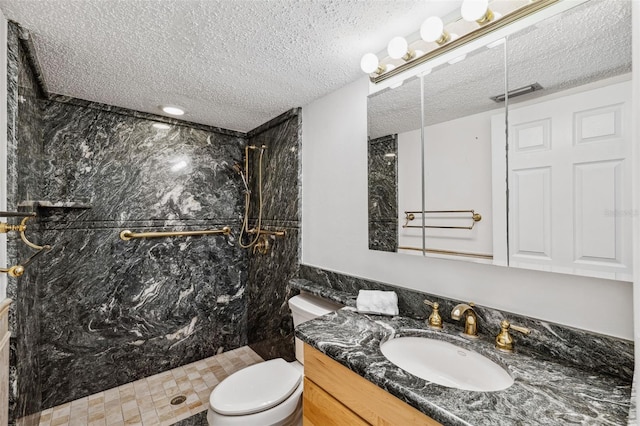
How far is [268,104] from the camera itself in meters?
2.10

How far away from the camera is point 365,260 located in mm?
1677

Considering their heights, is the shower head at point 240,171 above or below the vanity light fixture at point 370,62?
below

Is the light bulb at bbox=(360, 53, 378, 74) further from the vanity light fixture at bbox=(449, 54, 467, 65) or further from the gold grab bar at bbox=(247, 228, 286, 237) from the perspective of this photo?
the gold grab bar at bbox=(247, 228, 286, 237)

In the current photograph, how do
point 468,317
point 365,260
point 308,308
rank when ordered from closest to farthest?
point 468,317
point 365,260
point 308,308

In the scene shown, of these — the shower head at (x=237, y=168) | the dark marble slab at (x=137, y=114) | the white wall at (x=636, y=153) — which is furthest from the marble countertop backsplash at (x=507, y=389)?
the dark marble slab at (x=137, y=114)

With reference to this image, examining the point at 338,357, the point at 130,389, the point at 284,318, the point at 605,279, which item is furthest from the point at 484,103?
the point at 130,389

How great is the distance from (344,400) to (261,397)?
1.92ft

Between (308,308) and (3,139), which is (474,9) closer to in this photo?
(308,308)

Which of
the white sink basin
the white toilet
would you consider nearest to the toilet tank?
the white toilet

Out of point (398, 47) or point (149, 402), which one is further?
point (149, 402)

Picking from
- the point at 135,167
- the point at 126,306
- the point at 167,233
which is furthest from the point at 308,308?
the point at 135,167

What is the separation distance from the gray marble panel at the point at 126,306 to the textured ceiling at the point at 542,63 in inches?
85.4

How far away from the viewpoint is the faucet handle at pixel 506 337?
1033 mm

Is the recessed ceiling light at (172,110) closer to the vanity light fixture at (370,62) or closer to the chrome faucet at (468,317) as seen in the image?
the vanity light fixture at (370,62)
